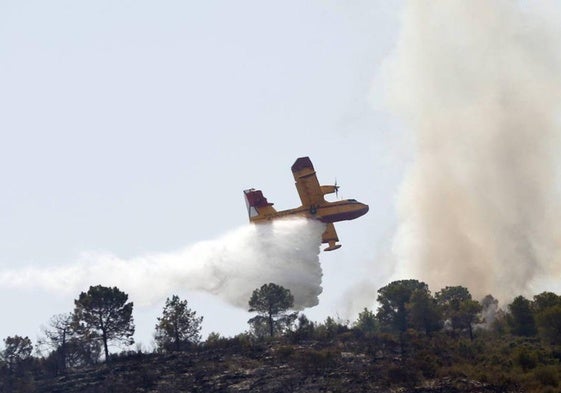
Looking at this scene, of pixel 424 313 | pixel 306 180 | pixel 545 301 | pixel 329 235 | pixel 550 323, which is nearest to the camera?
pixel 550 323

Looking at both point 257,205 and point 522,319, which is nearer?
point 522,319

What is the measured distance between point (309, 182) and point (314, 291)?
13413mm

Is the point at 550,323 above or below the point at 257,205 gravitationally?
below

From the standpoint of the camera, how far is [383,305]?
12256cm

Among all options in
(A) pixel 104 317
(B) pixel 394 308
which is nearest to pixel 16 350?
(A) pixel 104 317

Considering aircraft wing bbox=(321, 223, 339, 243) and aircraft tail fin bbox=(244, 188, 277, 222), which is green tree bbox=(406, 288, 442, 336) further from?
aircraft tail fin bbox=(244, 188, 277, 222)

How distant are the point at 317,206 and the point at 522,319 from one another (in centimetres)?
2734

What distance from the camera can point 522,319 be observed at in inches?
4412

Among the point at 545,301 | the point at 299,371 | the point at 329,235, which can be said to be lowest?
the point at 299,371

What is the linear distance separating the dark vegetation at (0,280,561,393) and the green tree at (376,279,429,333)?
0.13m

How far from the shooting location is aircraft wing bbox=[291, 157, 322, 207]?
120m

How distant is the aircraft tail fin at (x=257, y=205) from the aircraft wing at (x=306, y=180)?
5.00m

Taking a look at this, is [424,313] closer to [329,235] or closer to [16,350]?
[329,235]

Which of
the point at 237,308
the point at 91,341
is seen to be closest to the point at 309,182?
the point at 237,308
